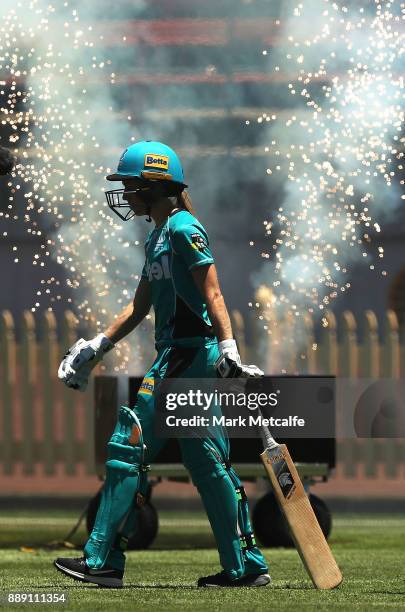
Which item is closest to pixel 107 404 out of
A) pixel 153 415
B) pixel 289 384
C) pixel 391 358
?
pixel 289 384

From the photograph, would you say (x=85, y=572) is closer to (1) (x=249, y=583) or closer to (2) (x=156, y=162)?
(1) (x=249, y=583)

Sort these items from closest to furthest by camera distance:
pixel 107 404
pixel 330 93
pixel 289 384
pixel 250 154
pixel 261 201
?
pixel 289 384 → pixel 107 404 → pixel 330 93 → pixel 250 154 → pixel 261 201

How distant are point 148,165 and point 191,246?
467 millimetres

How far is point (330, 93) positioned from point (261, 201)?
14.5ft

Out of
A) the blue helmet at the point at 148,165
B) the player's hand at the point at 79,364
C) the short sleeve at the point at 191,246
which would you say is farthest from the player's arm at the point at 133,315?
the blue helmet at the point at 148,165

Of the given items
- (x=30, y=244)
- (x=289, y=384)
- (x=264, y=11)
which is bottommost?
(x=289, y=384)

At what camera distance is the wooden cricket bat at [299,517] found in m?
7.50

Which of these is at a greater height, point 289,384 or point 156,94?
point 156,94

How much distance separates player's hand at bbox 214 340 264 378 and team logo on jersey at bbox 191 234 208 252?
45cm

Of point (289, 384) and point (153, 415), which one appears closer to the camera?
point (153, 415)

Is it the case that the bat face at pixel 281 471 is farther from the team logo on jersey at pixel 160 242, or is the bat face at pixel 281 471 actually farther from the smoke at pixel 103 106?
the smoke at pixel 103 106

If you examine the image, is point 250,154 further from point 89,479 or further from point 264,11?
point 89,479

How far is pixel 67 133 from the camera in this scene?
565 inches

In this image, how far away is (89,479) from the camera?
68.5ft
